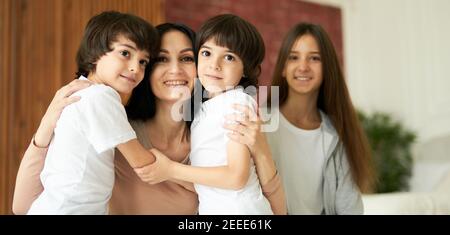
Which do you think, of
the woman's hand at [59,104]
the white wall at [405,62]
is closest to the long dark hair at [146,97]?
the woman's hand at [59,104]

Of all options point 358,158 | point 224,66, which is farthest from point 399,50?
point 224,66

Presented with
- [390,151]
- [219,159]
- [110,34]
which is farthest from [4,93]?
[390,151]

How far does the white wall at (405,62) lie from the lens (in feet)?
9.11

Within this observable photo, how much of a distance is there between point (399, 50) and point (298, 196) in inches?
93.9

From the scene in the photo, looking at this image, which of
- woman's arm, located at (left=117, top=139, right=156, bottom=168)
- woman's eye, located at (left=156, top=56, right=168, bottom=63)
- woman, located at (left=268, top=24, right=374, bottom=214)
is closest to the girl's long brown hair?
woman, located at (left=268, top=24, right=374, bottom=214)

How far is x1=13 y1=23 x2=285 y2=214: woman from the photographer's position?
851 mm

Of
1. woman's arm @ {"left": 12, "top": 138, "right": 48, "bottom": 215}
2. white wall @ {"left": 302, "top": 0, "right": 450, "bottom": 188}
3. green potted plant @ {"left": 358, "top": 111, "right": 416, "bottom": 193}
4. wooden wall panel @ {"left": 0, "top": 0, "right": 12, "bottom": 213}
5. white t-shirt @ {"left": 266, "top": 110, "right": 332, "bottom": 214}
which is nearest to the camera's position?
woman's arm @ {"left": 12, "top": 138, "right": 48, "bottom": 215}

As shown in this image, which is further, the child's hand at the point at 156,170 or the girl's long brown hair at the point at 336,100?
the girl's long brown hair at the point at 336,100

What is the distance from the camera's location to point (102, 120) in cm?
75

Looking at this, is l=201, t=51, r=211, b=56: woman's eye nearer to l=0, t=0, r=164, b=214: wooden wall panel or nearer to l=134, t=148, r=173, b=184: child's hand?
l=134, t=148, r=173, b=184: child's hand

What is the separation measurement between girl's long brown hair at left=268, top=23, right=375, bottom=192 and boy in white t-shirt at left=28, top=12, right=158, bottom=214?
1.20ft

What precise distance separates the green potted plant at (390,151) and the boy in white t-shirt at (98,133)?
247 cm

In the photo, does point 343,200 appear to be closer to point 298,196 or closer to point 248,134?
point 298,196

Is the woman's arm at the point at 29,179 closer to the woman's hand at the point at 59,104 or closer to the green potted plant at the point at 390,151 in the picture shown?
the woman's hand at the point at 59,104
